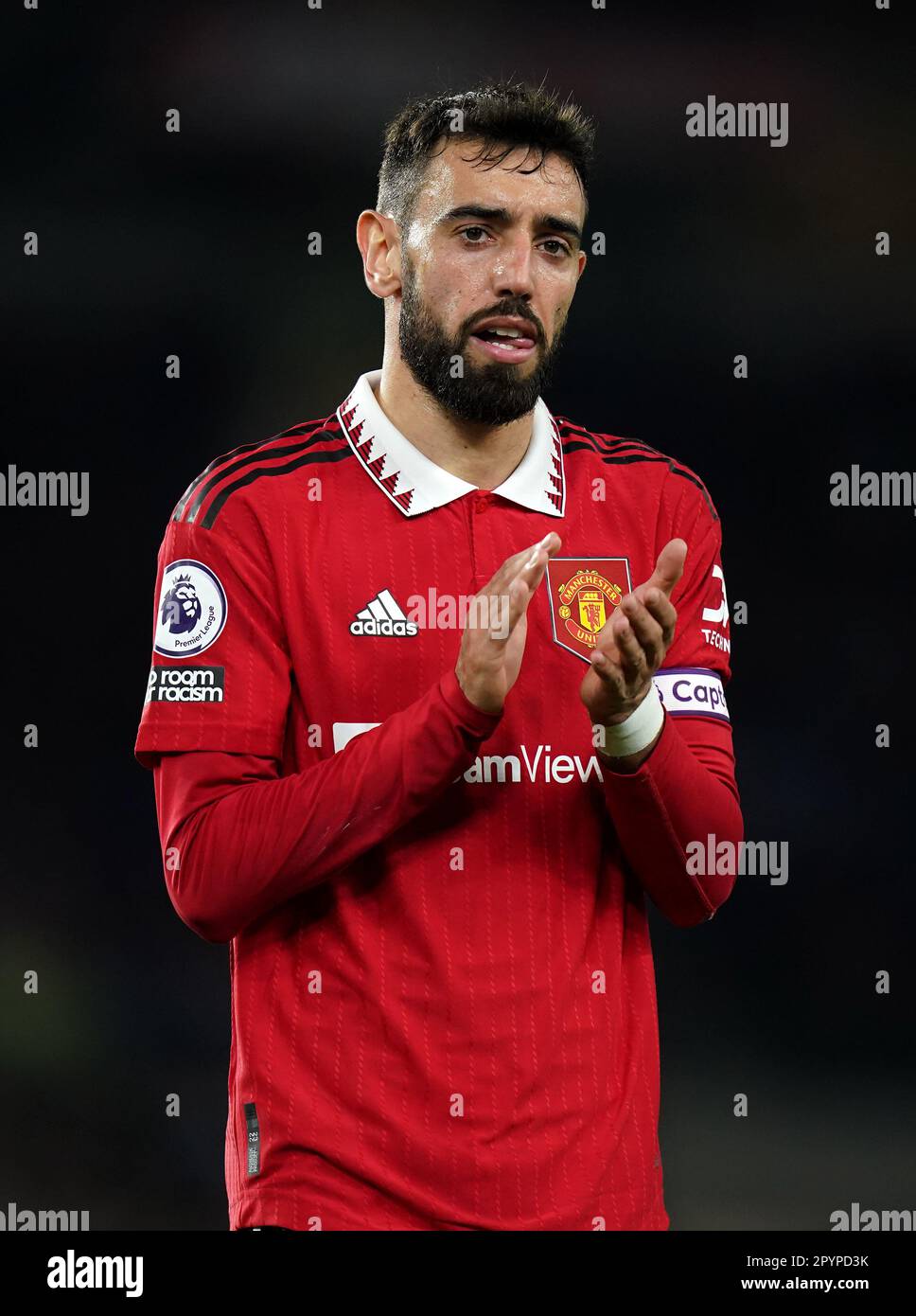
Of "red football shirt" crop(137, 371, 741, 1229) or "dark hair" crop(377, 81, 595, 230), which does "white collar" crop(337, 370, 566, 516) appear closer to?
"red football shirt" crop(137, 371, 741, 1229)

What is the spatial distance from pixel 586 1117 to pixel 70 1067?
1288mm

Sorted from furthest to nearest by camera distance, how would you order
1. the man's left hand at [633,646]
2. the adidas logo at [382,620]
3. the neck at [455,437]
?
the neck at [455,437] → the adidas logo at [382,620] → the man's left hand at [633,646]

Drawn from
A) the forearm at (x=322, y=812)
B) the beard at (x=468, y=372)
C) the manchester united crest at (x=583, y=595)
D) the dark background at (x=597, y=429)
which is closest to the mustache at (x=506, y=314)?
the beard at (x=468, y=372)

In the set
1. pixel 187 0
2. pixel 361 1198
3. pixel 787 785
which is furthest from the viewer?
pixel 787 785

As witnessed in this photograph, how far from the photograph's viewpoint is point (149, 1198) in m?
2.60

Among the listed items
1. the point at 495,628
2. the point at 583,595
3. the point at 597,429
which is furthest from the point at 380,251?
the point at 597,429

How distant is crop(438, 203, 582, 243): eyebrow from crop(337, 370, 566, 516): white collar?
0.67 feet

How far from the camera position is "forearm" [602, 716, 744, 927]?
1521 mm

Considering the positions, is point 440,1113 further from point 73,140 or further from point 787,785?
point 73,140

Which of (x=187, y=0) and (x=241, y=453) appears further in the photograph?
(x=187, y=0)

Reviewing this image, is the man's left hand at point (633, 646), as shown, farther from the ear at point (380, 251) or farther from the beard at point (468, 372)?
the ear at point (380, 251)

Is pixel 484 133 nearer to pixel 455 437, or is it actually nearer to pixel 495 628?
pixel 455 437

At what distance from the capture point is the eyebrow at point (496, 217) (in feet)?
5.50

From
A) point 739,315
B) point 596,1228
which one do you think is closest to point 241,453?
point 596,1228
